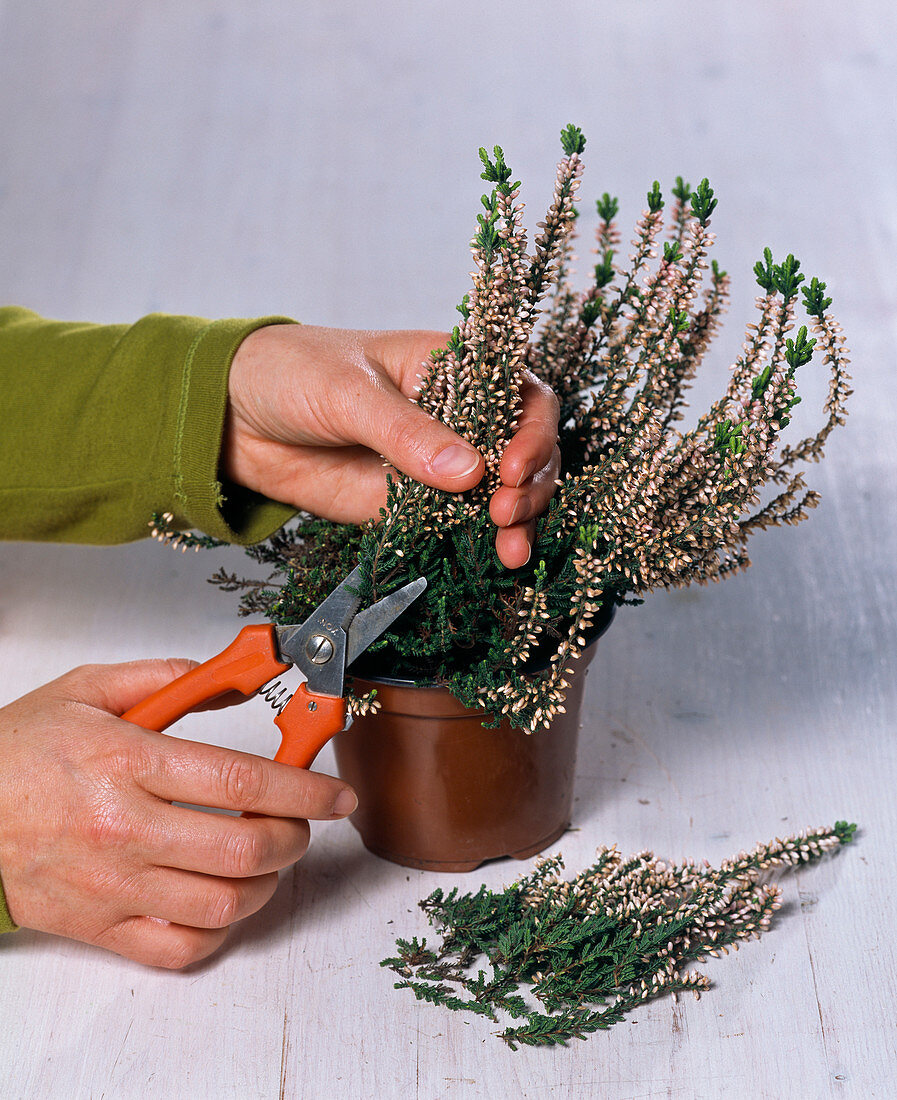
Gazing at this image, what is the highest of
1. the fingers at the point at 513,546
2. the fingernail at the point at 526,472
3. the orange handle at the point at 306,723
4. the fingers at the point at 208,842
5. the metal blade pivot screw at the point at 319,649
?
the fingernail at the point at 526,472

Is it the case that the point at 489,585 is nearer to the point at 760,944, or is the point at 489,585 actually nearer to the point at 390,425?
the point at 390,425

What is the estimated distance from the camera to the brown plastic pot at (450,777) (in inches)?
47.2

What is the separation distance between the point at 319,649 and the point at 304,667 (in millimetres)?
26

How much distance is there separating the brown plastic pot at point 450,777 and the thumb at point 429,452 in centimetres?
21

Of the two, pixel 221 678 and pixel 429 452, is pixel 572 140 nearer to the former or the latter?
pixel 429 452

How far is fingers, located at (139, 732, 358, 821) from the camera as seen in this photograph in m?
1.10

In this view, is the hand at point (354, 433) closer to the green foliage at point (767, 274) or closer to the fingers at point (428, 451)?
the fingers at point (428, 451)

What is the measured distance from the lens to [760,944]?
3.97 feet

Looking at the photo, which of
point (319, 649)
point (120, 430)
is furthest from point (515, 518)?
point (120, 430)

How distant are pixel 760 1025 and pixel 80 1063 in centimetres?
65

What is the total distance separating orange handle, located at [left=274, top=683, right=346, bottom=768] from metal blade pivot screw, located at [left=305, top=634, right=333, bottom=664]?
0.11 feet

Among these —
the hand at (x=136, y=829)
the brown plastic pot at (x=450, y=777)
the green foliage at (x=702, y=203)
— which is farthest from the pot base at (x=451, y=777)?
the green foliage at (x=702, y=203)

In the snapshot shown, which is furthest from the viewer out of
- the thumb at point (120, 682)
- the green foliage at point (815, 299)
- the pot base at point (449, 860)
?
the pot base at point (449, 860)

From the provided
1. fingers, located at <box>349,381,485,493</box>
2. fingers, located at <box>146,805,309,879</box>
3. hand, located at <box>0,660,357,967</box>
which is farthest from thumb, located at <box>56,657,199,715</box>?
fingers, located at <box>349,381,485,493</box>
